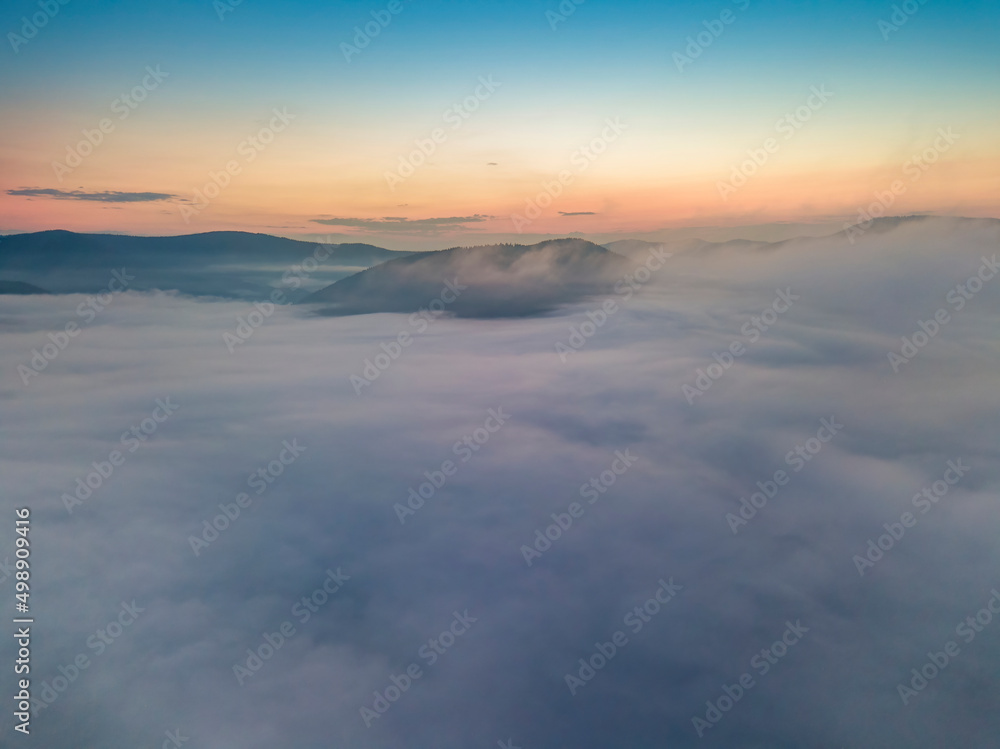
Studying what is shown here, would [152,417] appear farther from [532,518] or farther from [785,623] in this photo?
[785,623]

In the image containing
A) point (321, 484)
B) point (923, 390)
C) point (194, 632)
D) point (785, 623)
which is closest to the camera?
point (194, 632)

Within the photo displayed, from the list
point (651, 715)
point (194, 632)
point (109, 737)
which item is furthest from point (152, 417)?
point (651, 715)

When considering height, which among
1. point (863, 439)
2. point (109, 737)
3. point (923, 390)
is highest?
point (109, 737)

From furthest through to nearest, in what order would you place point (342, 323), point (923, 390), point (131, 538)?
point (342, 323) < point (923, 390) < point (131, 538)

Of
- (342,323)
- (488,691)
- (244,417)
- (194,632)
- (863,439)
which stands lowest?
(342,323)

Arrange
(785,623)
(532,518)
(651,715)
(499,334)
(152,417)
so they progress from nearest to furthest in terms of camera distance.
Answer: (651,715)
(785,623)
(532,518)
(152,417)
(499,334)

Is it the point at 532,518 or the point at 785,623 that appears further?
the point at 532,518

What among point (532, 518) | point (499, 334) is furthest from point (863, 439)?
point (499, 334)

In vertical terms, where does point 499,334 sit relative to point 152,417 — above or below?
below

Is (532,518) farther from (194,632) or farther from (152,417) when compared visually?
(152,417)
